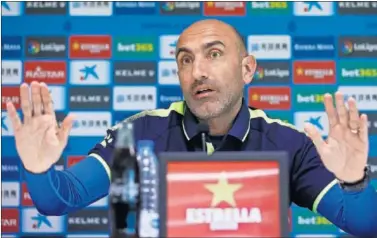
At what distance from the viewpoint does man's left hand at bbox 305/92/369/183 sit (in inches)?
44.7

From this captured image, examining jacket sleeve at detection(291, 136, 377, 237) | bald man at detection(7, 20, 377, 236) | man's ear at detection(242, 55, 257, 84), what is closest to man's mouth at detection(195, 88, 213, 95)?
bald man at detection(7, 20, 377, 236)

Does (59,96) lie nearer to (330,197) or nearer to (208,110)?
(208,110)

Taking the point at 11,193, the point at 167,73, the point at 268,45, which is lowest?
the point at 11,193

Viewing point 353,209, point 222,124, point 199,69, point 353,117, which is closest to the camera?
point 353,117

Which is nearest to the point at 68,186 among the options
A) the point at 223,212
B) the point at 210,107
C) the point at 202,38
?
the point at 210,107

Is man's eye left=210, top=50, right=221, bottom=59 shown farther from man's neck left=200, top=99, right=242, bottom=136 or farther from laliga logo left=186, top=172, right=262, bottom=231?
laliga logo left=186, top=172, right=262, bottom=231

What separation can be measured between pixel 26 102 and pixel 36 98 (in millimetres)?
21

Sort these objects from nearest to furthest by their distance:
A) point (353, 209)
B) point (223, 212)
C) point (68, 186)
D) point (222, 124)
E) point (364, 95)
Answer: point (223, 212), point (353, 209), point (68, 186), point (222, 124), point (364, 95)

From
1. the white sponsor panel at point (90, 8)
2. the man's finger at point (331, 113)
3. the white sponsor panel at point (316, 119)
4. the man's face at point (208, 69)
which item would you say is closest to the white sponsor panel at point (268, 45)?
the white sponsor panel at point (316, 119)

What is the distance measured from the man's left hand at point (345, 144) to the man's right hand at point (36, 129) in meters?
0.51

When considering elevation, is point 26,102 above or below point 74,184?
above

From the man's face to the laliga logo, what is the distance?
0.69m

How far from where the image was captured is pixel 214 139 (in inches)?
67.5

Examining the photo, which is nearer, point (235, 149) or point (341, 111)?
point (341, 111)
